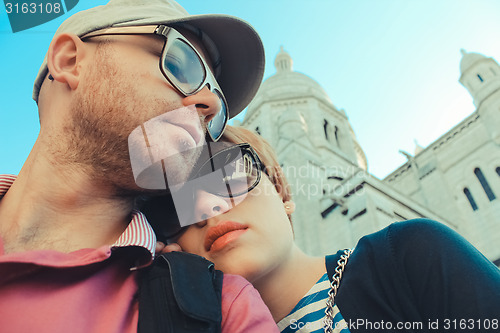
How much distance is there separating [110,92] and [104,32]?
1.32 feet

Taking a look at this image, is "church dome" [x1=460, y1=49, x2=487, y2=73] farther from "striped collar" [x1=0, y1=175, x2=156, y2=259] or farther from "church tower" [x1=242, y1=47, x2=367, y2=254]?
"striped collar" [x1=0, y1=175, x2=156, y2=259]

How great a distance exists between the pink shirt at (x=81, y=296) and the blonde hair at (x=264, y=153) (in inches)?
44.9

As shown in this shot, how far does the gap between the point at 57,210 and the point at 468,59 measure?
22575 millimetres

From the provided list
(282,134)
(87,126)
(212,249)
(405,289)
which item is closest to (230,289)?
(212,249)

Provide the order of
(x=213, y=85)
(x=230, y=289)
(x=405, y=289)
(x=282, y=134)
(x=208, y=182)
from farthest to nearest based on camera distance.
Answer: (x=282, y=134)
(x=208, y=182)
(x=213, y=85)
(x=405, y=289)
(x=230, y=289)

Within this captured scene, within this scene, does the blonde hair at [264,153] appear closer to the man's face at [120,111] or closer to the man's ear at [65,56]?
the man's face at [120,111]

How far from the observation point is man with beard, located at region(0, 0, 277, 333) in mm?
1256

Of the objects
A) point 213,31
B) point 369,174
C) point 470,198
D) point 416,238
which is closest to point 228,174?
point 213,31

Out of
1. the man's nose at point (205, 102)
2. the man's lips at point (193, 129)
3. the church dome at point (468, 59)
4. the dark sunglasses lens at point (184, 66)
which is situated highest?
the church dome at point (468, 59)

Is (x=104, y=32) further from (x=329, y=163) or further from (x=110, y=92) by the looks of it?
(x=329, y=163)

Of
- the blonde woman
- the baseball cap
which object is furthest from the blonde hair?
the baseball cap

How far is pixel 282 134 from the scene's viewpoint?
15336 millimetres

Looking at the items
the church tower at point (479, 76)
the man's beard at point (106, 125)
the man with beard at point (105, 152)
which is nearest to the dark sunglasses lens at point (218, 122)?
the man with beard at point (105, 152)

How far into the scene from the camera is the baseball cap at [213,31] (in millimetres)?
1801
